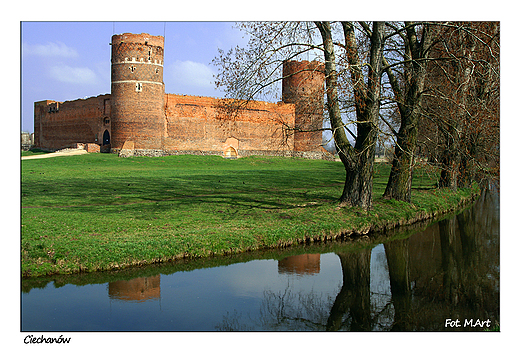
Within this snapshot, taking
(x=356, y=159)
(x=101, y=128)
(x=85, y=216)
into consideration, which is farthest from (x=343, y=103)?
(x=101, y=128)

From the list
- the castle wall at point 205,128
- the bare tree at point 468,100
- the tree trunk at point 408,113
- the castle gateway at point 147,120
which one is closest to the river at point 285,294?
the bare tree at point 468,100

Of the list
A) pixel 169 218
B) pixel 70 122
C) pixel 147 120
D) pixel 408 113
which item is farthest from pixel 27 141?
pixel 408 113

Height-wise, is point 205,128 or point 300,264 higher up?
point 205,128

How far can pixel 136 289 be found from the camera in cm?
790

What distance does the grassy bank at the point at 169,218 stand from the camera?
877 cm

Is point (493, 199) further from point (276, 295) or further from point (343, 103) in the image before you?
point (276, 295)

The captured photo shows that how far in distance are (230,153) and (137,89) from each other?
1090 centimetres

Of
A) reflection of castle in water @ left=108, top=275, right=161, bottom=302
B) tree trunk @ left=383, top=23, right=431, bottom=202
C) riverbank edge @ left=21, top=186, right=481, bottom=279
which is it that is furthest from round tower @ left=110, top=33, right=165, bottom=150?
reflection of castle in water @ left=108, top=275, right=161, bottom=302

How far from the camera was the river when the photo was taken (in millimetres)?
6867

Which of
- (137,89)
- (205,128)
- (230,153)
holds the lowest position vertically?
(230,153)

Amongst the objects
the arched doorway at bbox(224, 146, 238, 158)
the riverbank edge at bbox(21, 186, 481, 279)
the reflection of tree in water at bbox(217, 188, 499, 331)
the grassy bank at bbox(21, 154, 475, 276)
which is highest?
the arched doorway at bbox(224, 146, 238, 158)

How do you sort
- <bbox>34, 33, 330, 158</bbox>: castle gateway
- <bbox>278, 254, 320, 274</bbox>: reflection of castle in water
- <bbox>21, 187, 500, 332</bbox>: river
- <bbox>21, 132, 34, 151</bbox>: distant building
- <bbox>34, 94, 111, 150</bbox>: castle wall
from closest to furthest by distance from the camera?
<bbox>21, 187, 500, 332</bbox>: river < <bbox>278, 254, 320, 274</bbox>: reflection of castle in water < <bbox>34, 33, 330, 158</bbox>: castle gateway < <bbox>34, 94, 111, 150</bbox>: castle wall < <bbox>21, 132, 34, 151</bbox>: distant building

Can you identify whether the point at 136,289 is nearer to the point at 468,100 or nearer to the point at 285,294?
the point at 285,294

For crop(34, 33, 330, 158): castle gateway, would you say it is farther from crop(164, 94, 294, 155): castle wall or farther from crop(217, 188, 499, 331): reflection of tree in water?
crop(217, 188, 499, 331): reflection of tree in water
